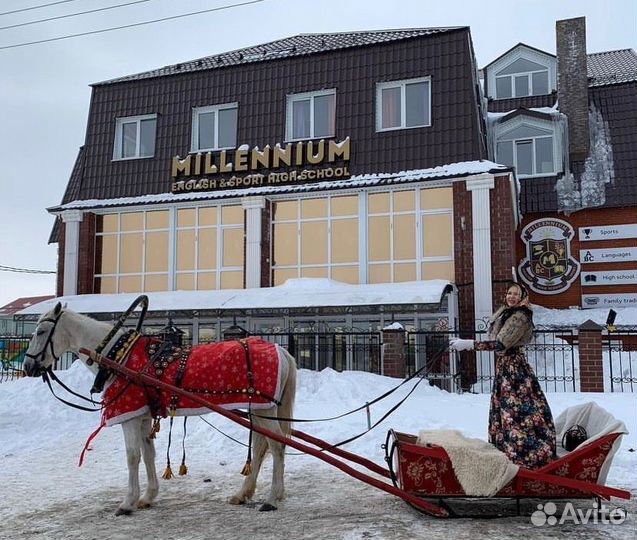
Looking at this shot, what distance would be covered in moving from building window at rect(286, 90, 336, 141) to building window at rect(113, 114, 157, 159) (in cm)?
449

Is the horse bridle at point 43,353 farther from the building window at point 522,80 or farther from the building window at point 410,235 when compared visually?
the building window at point 522,80

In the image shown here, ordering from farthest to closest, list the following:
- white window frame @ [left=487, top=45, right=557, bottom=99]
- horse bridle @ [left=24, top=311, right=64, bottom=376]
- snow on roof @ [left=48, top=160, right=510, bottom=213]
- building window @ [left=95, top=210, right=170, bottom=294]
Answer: white window frame @ [left=487, top=45, right=557, bottom=99] < building window @ [left=95, top=210, right=170, bottom=294] < snow on roof @ [left=48, top=160, right=510, bottom=213] < horse bridle @ [left=24, top=311, right=64, bottom=376]

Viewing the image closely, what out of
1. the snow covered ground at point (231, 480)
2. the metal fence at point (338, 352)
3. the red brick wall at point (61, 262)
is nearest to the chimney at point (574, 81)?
the metal fence at point (338, 352)

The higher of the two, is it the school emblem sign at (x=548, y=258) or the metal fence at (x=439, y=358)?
the school emblem sign at (x=548, y=258)

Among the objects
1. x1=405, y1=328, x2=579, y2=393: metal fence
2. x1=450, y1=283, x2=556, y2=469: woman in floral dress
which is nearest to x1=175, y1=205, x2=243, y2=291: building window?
x1=405, y1=328, x2=579, y2=393: metal fence

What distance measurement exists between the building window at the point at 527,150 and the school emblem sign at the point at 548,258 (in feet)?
6.06

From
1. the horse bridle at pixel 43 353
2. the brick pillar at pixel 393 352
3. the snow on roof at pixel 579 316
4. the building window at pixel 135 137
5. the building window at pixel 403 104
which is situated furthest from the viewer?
the building window at pixel 135 137

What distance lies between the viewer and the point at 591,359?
485 inches

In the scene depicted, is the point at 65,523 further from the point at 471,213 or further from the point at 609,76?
the point at 609,76

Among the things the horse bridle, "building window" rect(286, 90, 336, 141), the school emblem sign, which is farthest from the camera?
the school emblem sign

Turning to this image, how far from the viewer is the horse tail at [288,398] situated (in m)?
6.25

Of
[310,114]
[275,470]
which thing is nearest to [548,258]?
[310,114]

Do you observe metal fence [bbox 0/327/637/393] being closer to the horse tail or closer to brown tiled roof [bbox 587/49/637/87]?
the horse tail

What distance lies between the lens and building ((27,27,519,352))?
51.5ft
